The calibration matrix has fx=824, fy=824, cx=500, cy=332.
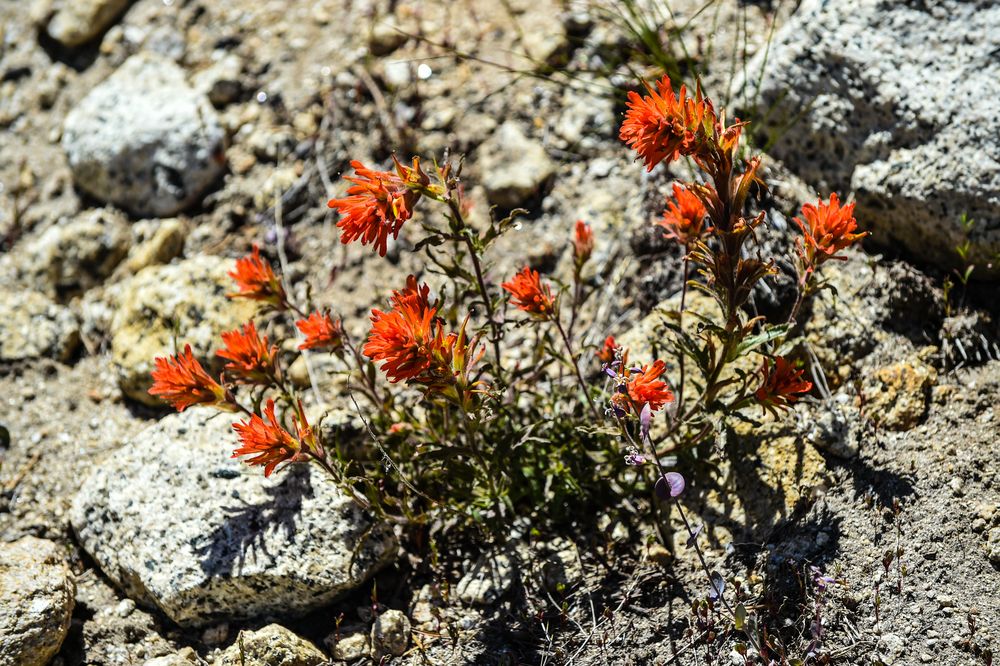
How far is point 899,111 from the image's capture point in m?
3.58

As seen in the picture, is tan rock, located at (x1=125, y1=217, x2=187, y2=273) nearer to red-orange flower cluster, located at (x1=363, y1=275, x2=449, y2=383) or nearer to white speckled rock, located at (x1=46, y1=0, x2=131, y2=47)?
white speckled rock, located at (x1=46, y1=0, x2=131, y2=47)

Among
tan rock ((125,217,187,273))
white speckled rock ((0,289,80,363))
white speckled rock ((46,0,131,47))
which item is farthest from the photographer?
white speckled rock ((46,0,131,47))

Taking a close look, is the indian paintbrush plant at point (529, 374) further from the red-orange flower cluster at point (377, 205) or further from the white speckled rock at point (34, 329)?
the white speckled rock at point (34, 329)

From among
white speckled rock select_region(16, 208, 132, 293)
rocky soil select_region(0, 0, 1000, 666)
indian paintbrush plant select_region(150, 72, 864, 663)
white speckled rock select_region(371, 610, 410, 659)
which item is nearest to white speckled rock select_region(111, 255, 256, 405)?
rocky soil select_region(0, 0, 1000, 666)

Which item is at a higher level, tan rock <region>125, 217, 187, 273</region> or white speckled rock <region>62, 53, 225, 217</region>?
white speckled rock <region>62, 53, 225, 217</region>

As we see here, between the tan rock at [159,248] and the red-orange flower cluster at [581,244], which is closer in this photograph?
the red-orange flower cluster at [581,244]

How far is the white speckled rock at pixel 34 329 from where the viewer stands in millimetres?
4379

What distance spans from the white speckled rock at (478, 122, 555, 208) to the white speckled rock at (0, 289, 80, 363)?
241 centimetres

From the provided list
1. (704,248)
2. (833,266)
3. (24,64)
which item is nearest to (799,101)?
(833,266)

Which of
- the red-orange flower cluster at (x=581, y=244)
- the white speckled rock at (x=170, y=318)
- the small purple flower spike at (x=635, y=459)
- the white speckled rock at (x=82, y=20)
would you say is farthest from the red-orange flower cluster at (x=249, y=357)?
the white speckled rock at (x=82, y=20)

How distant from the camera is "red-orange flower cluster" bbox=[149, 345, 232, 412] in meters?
3.03

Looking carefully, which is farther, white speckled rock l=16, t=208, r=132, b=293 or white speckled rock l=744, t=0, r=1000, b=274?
white speckled rock l=16, t=208, r=132, b=293

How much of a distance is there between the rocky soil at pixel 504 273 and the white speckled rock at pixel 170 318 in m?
0.02

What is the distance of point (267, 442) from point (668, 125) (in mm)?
1741
